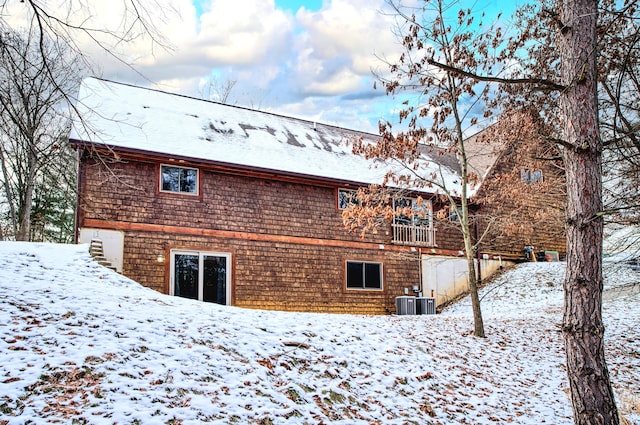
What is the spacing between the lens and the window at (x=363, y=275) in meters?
16.0

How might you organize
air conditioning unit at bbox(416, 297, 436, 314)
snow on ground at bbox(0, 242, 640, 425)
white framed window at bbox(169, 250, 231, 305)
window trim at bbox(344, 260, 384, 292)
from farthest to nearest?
air conditioning unit at bbox(416, 297, 436, 314) → window trim at bbox(344, 260, 384, 292) → white framed window at bbox(169, 250, 231, 305) → snow on ground at bbox(0, 242, 640, 425)

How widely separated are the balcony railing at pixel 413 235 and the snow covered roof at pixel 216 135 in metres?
2.05

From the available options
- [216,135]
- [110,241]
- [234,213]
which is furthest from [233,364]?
[216,135]

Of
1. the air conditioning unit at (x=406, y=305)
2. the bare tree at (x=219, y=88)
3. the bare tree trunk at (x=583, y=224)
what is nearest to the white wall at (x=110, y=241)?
the air conditioning unit at (x=406, y=305)

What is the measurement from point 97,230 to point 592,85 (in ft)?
36.5

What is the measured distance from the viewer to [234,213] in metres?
14.2

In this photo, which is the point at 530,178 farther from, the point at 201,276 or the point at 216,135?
the point at 201,276

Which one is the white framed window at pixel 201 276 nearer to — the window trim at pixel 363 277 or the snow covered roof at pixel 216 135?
the snow covered roof at pixel 216 135

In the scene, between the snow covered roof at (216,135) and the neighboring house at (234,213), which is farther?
the snow covered roof at (216,135)

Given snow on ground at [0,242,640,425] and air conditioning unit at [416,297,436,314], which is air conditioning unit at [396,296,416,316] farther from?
snow on ground at [0,242,640,425]

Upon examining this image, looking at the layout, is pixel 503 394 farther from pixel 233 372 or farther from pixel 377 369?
pixel 233 372

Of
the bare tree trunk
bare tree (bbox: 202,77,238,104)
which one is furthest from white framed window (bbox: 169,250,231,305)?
bare tree (bbox: 202,77,238,104)

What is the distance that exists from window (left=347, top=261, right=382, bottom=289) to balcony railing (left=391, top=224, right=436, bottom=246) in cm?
129

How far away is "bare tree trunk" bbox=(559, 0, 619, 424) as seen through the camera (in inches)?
198
